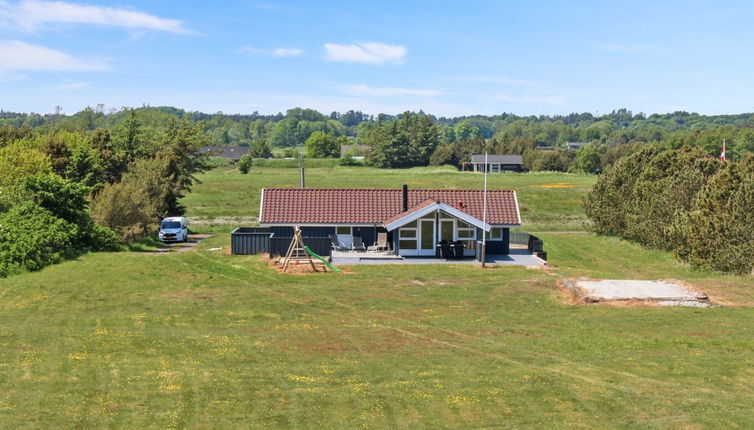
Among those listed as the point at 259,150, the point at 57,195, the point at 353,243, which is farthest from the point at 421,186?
the point at 259,150

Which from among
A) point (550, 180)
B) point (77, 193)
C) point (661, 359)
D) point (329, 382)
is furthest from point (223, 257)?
point (550, 180)

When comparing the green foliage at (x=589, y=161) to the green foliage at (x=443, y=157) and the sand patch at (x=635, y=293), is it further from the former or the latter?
the sand patch at (x=635, y=293)

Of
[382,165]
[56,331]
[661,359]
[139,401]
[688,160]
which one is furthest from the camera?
[382,165]

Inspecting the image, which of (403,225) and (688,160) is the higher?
(688,160)

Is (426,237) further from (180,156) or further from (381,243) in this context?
(180,156)

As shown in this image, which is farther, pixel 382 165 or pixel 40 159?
pixel 382 165

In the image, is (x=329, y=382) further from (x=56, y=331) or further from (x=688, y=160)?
(x=688, y=160)

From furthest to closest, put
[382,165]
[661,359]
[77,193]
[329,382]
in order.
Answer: [382,165]
[77,193]
[661,359]
[329,382]
